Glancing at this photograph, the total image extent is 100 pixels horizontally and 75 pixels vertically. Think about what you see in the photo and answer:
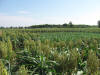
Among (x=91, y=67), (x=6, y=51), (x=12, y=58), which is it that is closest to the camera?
(x=91, y=67)

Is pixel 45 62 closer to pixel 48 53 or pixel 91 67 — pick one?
pixel 48 53

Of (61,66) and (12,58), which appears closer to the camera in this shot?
(61,66)

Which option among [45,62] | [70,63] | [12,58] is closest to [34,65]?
[45,62]

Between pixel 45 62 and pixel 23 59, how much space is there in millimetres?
794

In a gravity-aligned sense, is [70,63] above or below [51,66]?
above

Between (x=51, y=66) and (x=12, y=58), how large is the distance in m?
A: 1.41

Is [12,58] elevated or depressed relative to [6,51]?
depressed

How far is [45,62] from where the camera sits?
3.64m

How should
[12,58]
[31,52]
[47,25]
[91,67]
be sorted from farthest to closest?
[47,25] < [31,52] < [12,58] < [91,67]

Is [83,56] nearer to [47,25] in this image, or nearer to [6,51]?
[6,51]

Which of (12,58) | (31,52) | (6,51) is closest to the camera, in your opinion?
(6,51)

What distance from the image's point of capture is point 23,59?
4059 millimetres

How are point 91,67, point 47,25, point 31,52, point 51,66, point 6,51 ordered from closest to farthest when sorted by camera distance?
point 91,67 → point 51,66 → point 6,51 → point 31,52 → point 47,25

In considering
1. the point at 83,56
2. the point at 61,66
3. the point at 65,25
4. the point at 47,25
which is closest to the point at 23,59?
the point at 61,66
